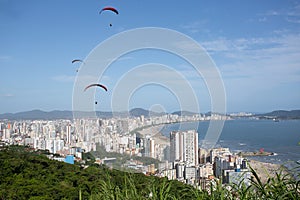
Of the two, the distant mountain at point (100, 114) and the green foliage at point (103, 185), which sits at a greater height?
the distant mountain at point (100, 114)

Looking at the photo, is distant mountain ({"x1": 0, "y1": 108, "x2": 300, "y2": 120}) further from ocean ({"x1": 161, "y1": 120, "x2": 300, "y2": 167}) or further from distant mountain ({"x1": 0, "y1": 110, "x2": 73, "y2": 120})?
ocean ({"x1": 161, "y1": 120, "x2": 300, "y2": 167})

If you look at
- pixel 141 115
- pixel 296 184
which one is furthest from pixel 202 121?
pixel 296 184

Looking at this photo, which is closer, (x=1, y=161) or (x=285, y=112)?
(x=285, y=112)

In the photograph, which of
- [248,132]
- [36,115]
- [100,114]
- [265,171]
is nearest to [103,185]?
[265,171]

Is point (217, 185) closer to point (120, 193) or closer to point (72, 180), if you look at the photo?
point (120, 193)

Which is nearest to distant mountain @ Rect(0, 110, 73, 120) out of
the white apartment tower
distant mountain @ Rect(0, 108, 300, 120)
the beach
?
distant mountain @ Rect(0, 108, 300, 120)

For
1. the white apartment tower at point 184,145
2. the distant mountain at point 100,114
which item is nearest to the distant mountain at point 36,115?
the distant mountain at point 100,114

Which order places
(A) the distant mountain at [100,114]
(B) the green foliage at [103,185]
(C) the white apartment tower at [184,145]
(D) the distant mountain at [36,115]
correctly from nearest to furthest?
(B) the green foliage at [103,185]
(C) the white apartment tower at [184,145]
(A) the distant mountain at [100,114]
(D) the distant mountain at [36,115]

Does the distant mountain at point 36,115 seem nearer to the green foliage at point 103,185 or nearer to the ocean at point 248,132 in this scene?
the green foliage at point 103,185
